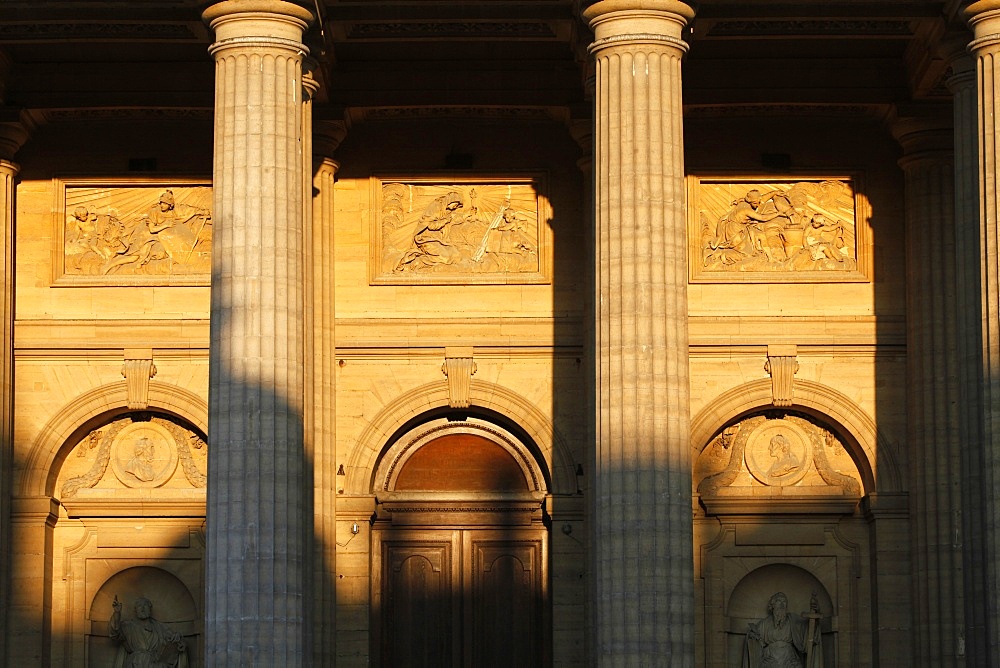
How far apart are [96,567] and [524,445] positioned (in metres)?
6.76

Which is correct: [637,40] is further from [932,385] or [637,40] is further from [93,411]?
[93,411]

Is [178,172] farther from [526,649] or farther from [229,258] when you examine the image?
[526,649]

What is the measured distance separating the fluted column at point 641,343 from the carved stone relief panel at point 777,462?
6.06 meters

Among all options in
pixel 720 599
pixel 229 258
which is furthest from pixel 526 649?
pixel 229 258

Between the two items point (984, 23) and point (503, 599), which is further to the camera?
point (503, 599)

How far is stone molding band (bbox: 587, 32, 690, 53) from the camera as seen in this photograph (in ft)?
94.4

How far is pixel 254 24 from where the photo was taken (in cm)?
2881

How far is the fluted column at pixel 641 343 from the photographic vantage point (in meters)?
27.7

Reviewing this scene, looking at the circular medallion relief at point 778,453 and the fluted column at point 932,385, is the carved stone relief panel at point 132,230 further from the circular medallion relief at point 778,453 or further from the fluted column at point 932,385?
the fluted column at point 932,385

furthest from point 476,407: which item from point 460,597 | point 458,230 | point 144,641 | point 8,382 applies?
point 8,382

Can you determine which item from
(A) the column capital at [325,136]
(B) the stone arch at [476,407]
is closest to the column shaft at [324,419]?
(A) the column capital at [325,136]

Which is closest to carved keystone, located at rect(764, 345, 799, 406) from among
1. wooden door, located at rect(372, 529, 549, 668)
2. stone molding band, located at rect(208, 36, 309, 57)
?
wooden door, located at rect(372, 529, 549, 668)

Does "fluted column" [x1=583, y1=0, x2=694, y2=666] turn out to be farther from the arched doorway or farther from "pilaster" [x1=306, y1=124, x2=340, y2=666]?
the arched doorway

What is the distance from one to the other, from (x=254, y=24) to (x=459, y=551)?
9.49 m
